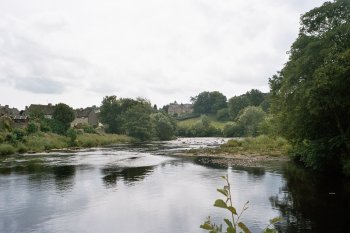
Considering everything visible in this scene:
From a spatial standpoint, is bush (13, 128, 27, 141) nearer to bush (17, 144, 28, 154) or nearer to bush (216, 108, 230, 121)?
bush (17, 144, 28, 154)

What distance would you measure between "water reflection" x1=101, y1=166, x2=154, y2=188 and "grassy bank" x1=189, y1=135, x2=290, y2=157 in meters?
23.4

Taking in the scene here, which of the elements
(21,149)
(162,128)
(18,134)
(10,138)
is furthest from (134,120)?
(21,149)

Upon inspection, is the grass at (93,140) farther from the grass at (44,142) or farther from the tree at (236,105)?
the tree at (236,105)

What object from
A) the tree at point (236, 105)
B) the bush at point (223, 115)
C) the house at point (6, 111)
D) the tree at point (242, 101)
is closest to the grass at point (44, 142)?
the house at point (6, 111)

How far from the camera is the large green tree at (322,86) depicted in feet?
97.6

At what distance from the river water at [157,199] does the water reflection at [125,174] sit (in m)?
0.10

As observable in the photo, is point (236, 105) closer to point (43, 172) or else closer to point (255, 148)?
point (255, 148)

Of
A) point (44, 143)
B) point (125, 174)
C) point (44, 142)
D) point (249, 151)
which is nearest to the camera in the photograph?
point (125, 174)

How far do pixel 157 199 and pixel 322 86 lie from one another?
16.0m

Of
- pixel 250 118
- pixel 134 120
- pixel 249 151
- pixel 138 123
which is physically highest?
pixel 250 118

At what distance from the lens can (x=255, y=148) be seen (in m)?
68.7

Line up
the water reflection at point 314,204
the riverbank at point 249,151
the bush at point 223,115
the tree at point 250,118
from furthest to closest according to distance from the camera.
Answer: the bush at point 223,115 < the tree at point 250,118 < the riverbank at point 249,151 < the water reflection at point 314,204

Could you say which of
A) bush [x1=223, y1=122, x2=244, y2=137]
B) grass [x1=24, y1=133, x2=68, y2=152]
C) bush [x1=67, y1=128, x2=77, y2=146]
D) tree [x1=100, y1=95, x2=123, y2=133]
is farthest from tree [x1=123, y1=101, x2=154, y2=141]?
grass [x1=24, y1=133, x2=68, y2=152]

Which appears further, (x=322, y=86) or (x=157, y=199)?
(x=322, y=86)
